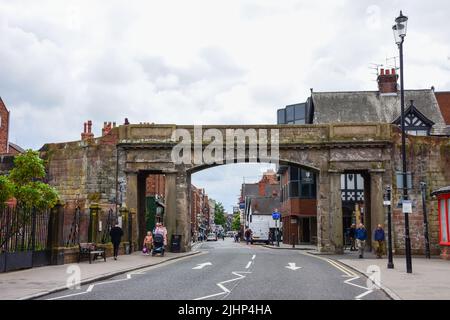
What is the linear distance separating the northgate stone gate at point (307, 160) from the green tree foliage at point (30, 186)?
953 cm

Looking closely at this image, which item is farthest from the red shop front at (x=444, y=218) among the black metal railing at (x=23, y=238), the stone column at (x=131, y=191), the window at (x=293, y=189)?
the window at (x=293, y=189)

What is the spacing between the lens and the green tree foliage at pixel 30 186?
19.9 m

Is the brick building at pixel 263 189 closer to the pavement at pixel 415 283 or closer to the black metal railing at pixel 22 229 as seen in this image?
the black metal railing at pixel 22 229

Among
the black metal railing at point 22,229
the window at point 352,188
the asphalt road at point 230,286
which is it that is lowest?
the asphalt road at point 230,286

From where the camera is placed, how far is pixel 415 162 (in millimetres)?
30188

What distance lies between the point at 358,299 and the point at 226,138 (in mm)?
20793

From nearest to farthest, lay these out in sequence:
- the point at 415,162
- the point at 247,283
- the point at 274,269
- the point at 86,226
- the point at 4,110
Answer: the point at 247,283
the point at 274,269
the point at 86,226
the point at 415,162
the point at 4,110

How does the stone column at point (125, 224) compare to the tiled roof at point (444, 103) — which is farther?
the tiled roof at point (444, 103)

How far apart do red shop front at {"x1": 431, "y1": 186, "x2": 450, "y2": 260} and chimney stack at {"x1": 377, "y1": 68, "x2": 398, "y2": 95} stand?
69.2 feet

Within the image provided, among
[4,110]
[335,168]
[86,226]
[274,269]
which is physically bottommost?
[274,269]

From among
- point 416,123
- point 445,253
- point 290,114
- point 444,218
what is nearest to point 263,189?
point 290,114

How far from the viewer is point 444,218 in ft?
82.4
